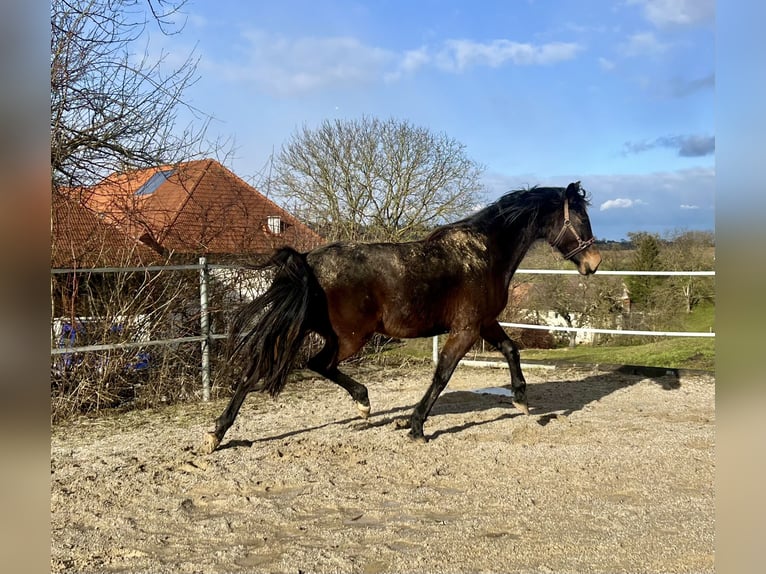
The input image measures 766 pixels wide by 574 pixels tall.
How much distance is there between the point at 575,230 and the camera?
567 cm

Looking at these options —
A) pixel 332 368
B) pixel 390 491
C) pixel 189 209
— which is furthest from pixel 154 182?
pixel 390 491

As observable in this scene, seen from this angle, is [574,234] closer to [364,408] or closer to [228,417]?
[364,408]

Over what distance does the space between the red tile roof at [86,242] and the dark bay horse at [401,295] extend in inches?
103

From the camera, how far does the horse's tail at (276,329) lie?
4.49 m

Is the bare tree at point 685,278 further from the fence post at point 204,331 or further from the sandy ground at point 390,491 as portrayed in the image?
the fence post at point 204,331

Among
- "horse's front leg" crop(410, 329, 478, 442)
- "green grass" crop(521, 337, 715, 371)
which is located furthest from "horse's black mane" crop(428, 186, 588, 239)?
"green grass" crop(521, 337, 715, 371)

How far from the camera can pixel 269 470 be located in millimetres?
4152

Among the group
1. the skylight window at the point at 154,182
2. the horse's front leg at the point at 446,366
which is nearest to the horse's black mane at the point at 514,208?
the horse's front leg at the point at 446,366

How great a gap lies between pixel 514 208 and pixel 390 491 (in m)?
2.87
